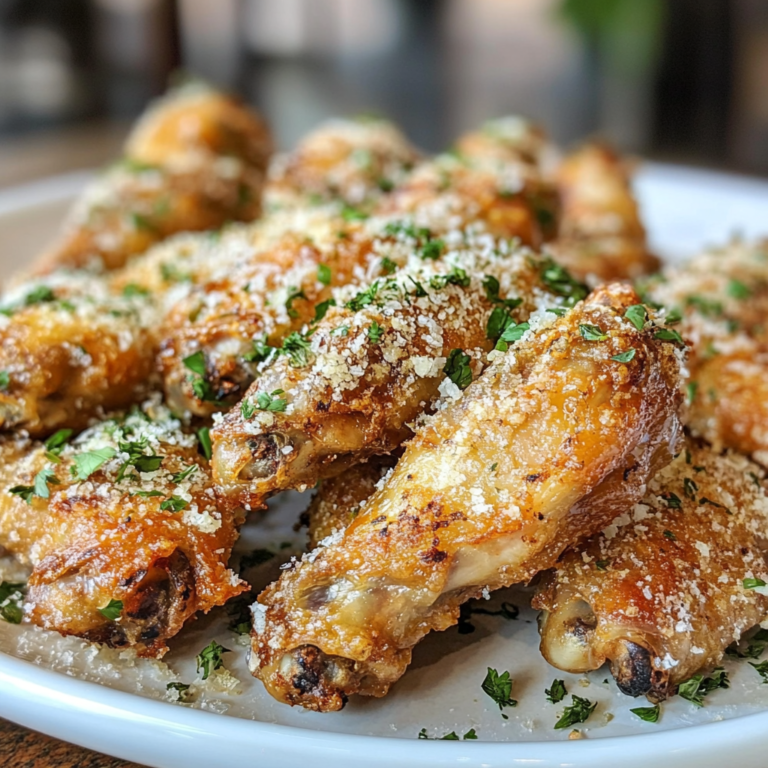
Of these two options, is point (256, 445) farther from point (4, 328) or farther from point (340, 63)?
point (340, 63)

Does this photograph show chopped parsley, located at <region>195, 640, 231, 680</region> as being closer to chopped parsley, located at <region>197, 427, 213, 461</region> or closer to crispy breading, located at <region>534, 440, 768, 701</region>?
chopped parsley, located at <region>197, 427, 213, 461</region>

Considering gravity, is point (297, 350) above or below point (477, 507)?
above

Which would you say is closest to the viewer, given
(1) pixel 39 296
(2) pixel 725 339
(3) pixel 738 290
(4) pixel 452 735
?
(4) pixel 452 735

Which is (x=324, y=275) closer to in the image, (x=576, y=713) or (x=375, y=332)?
(x=375, y=332)

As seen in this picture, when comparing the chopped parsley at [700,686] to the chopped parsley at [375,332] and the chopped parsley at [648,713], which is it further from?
the chopped parsley at [375,332]

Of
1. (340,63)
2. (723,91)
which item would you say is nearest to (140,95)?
(340,63)

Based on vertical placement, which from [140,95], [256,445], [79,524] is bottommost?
[140,95]

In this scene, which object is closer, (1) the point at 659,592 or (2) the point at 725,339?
(1) the point at 659,592

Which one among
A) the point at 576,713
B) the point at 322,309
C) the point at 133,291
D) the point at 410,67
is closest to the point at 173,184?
the point at 133,291
